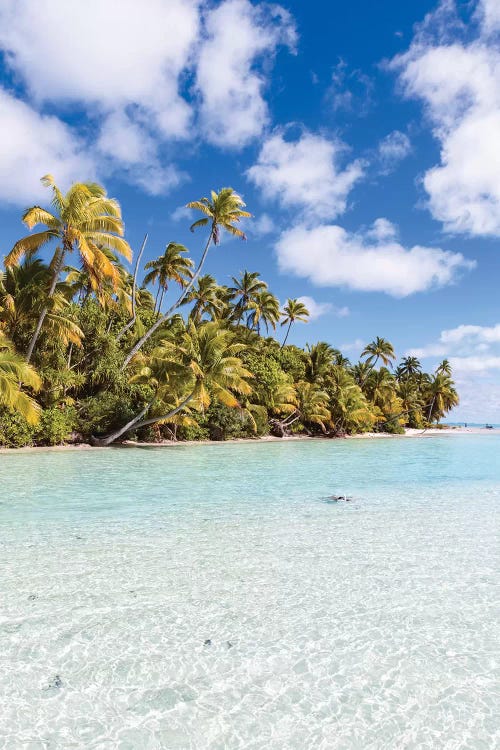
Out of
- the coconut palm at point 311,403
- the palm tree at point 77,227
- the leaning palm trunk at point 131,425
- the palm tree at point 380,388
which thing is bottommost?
the leaning palm trunk at point 131,425

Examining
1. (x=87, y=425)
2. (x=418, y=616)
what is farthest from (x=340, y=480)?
(x=87, y=425)

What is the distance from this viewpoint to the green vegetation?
16.0 meters

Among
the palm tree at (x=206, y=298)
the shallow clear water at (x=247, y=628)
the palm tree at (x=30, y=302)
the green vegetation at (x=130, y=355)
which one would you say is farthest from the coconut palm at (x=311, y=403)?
the shallow clear water at (x=247, y=628)

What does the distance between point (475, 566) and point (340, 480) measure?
23.9ft

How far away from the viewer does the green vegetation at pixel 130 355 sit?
16.0 metres

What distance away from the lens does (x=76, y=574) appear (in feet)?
16.6

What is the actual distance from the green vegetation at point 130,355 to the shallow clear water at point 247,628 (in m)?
9.30

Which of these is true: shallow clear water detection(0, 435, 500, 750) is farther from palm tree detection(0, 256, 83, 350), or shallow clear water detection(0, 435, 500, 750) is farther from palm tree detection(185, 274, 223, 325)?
palm tree detection(185, 274, 223, 325)

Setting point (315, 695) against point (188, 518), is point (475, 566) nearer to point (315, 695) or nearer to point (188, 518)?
point (315, 695)

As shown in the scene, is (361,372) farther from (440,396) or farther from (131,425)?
(131,425)

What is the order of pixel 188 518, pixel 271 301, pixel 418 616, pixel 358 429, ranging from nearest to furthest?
pixel 418 616 < pixel 188 518 < pixel 271 301 < pixel 358 429

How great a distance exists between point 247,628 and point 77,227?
15.1 m

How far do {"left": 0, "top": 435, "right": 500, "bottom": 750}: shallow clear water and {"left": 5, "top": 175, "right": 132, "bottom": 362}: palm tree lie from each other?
9835mm

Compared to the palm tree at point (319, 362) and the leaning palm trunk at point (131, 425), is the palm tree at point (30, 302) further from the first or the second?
the palm tree at point (319, 362)
